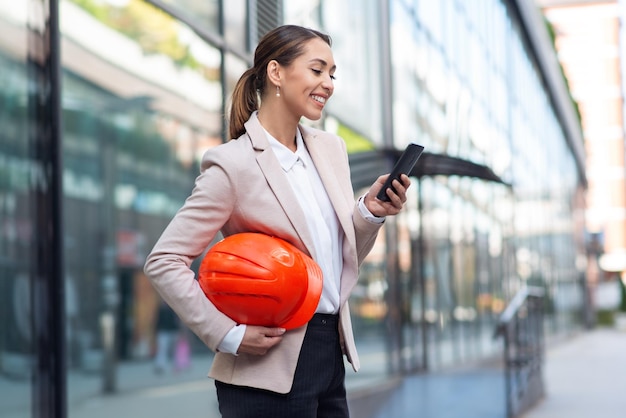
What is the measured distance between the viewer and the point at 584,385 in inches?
520

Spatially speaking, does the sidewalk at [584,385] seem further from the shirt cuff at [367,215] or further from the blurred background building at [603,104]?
the blurred background building at [603,104]

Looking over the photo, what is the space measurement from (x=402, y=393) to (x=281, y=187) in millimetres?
7960

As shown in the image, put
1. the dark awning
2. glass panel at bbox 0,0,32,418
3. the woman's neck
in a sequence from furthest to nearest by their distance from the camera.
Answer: the dark awning < glass panel at bbox 0,0,32,418 < the woman's neck

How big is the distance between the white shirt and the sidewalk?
7.96m

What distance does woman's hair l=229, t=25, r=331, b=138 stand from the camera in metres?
2.09

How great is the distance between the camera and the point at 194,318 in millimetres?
1938

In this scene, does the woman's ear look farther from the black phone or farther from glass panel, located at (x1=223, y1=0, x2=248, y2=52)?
glass panel, located at (x1=223, y1=0, x2=248, y2=52)

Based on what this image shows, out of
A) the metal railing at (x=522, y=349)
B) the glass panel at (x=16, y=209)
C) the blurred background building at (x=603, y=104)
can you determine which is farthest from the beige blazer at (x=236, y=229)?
the blurred background building at (x=603, y=104)

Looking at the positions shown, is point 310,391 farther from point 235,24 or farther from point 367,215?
point 235,24

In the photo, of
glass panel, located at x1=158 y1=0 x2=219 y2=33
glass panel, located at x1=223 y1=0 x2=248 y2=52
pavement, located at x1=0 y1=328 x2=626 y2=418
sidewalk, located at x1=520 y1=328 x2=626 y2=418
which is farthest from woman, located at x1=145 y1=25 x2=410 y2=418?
sidewalk, located at x1=520 y1=328 x2=626 y2=418

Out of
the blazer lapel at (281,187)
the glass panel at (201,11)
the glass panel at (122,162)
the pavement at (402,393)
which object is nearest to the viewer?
the blazer lapel at (281,187)

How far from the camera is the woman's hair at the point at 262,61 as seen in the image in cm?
209

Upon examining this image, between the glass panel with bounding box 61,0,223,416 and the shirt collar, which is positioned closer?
the shirt collar

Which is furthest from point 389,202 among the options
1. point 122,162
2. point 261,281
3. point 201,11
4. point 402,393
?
point 402,393
